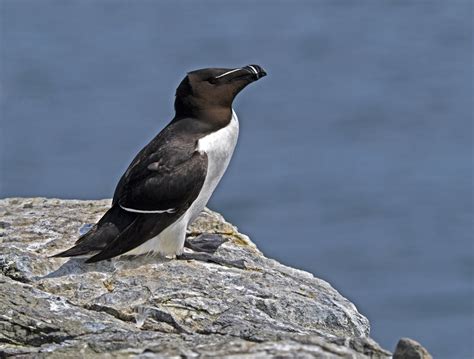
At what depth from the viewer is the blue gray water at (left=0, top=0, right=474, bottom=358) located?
19.9 metres

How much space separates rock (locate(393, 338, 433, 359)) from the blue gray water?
34.9 feet

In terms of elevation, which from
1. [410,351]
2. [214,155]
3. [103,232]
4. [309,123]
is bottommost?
[410,351]

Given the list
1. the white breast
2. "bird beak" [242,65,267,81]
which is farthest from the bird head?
the white breast

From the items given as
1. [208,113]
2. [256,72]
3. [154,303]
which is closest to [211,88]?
[208,113]

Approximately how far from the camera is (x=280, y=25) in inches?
1293

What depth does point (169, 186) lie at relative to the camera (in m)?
8.34

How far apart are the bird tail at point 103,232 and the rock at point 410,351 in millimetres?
2516

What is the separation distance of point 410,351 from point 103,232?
8.96 ft

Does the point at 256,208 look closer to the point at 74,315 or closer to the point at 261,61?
the point at 261,61

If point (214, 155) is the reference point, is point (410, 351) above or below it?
below

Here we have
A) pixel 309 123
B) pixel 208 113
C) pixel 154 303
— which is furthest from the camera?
pixel 309 123

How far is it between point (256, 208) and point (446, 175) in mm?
3395

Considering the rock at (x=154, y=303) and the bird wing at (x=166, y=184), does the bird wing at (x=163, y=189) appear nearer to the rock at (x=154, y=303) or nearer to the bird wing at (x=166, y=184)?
the bird wing at (x=166, y=184)

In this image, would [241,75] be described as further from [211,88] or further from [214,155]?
[214,155]
